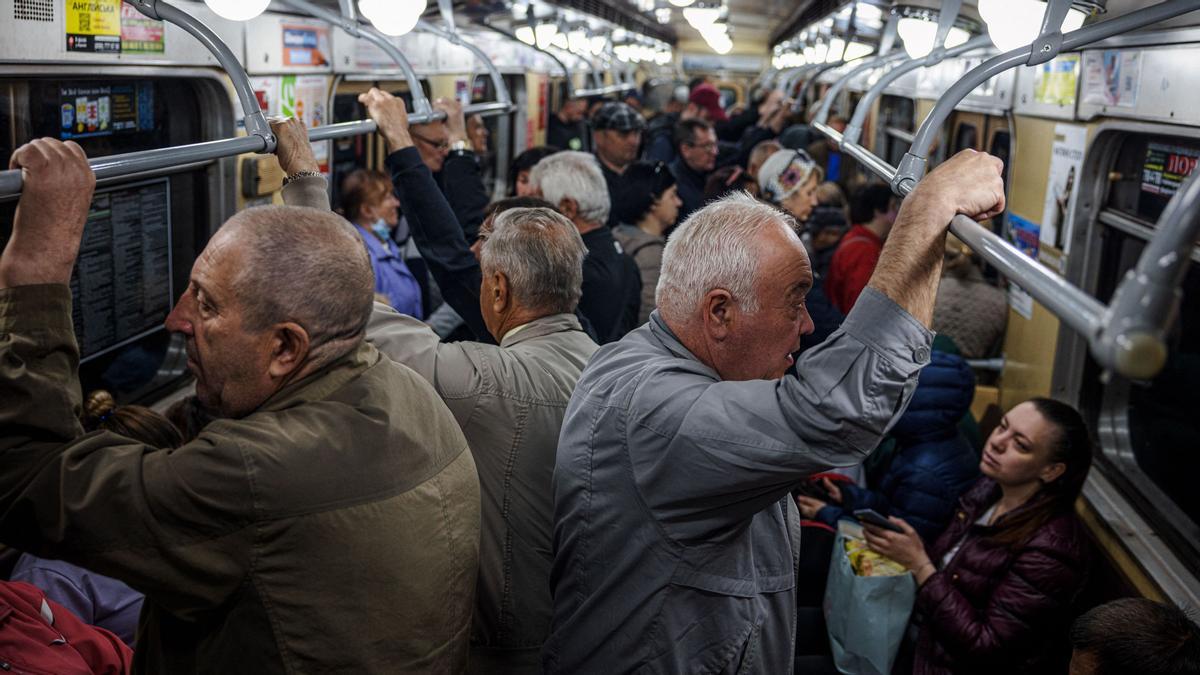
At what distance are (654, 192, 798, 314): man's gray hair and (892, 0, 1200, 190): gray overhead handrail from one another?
1.00 feet

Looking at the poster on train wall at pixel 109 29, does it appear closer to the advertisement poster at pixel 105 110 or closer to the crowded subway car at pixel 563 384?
the crowded subway car at pixel 563 384

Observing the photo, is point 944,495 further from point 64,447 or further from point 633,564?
point 64,447

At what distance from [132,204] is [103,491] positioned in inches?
96.5

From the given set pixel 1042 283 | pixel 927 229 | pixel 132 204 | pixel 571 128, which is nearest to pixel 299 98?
pixel 132 204

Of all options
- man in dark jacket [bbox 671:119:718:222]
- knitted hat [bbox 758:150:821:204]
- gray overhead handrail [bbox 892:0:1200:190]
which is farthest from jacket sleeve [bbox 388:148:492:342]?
man in dark jacket [bbox 671:119:718:222]

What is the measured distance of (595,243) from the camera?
352cm

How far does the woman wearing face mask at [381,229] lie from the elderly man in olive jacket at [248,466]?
289 cm

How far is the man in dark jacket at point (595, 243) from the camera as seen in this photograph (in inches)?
136

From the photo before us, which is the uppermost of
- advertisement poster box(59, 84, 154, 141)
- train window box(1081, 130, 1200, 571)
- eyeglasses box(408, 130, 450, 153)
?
advertisement poster box(59, 84, 154, 141)

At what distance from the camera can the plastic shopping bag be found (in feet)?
10.1

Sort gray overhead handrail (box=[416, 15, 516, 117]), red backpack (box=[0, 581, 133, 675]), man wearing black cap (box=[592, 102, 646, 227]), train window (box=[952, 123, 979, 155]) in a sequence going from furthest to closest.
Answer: train window (box=[952, 123, 979, 155])
man wearing black cap (box=[592, 102, 646, 227])
gray overhead handrail (box=[416, 15, 516, 117])
red backpack (box=[0, 581, 133, 675])

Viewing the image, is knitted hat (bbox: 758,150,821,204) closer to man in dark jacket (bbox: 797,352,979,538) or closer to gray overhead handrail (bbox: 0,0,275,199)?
man in dark jacket (bbox: 797,352,979,538)

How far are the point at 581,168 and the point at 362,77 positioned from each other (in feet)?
6.51

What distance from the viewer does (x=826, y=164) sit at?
975 cm
